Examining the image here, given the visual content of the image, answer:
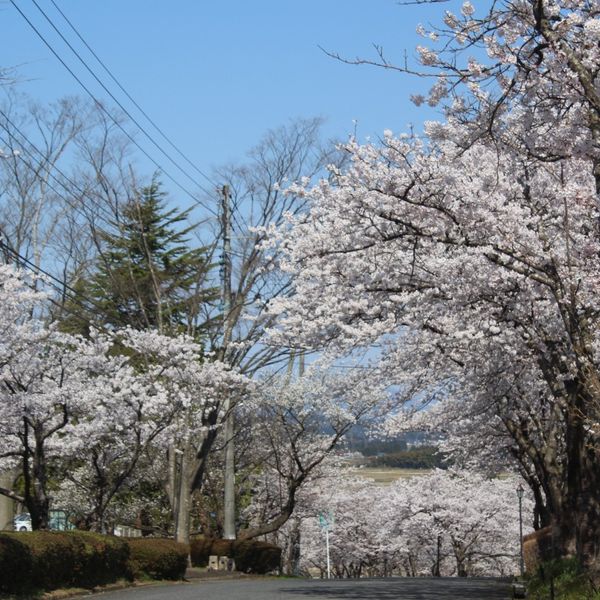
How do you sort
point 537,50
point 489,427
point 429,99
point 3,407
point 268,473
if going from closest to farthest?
point 537,50, point 429,99, point 3,407, point 489,427, point 268,473

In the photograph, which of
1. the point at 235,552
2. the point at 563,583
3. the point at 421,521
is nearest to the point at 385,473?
the point at 421,521

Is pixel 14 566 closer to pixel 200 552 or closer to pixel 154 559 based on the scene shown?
pixel 154 559

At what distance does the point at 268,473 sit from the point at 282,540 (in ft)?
46.5

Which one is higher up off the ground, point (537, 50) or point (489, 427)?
point (537, 50)

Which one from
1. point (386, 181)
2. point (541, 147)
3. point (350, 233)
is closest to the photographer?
point (541, 147)

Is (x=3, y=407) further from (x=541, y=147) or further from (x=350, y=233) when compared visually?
(x=541, y=147)

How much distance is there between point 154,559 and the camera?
77.7ft

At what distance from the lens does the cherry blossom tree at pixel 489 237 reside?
34.7ft

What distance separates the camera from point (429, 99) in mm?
10883

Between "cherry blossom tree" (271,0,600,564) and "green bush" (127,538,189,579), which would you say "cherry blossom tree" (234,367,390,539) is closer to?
"green bush" (127,538,189,579)

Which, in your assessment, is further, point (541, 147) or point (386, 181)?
point (386, 181)

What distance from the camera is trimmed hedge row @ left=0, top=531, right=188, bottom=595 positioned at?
14859 millimetres

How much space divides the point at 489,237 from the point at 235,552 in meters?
21.3

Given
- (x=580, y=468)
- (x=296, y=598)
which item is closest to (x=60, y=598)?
(x=296, y=598)
